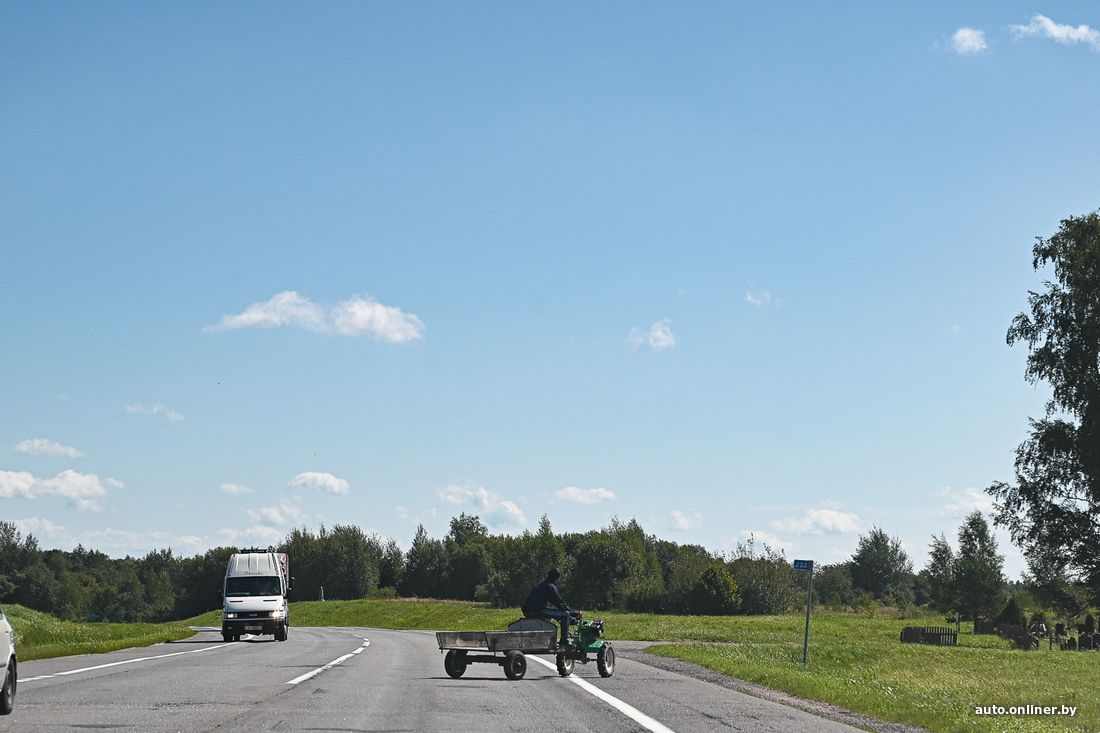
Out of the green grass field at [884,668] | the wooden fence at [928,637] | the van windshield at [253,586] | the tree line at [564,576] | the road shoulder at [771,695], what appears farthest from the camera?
the tree line at [564,576]

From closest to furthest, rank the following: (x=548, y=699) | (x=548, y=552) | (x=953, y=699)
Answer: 1. (x=548, y=699)
2. (x=953, y=699)
3. (x=548, y=552)

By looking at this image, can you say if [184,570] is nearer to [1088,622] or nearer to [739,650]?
[1088,622]

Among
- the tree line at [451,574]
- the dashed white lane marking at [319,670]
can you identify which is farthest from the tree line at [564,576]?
the dashed white lane marking at [319,670]

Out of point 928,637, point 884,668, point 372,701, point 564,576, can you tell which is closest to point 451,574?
point 564,576

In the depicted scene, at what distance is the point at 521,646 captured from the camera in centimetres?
1725

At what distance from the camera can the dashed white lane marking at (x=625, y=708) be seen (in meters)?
10.5

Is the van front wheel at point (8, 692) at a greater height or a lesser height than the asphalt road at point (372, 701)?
greater

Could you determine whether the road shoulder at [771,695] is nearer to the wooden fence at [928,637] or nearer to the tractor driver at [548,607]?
the tractor driver at [548,607]

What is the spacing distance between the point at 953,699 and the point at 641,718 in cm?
994

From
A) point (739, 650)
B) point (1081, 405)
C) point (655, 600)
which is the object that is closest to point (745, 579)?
point (655, 600)

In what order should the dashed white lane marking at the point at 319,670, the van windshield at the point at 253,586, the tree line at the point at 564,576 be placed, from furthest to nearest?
the tree line at the point at 564,576 < the van windshield at the point at 253,586 < the dashed white lane marking at the point at 319,670

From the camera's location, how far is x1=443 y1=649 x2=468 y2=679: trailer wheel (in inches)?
693

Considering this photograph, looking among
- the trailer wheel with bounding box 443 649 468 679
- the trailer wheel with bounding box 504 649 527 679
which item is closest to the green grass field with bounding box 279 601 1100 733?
the trailer wheel with bounding box 504 649 527 679

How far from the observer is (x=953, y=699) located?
18531 mm
